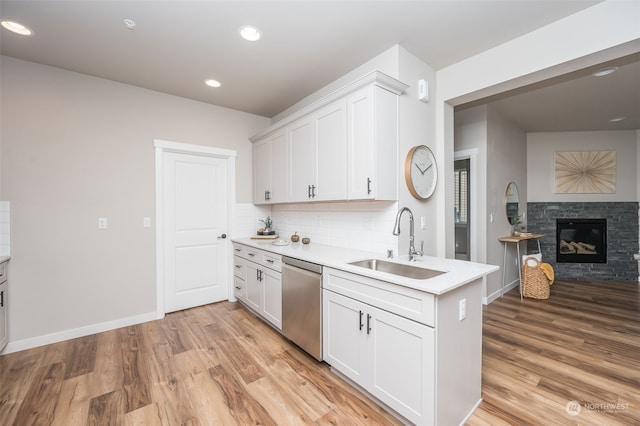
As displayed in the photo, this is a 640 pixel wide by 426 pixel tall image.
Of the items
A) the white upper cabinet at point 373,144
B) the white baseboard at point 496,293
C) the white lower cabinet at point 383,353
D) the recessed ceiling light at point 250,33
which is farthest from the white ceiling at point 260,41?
the white baseboard at point 496,293

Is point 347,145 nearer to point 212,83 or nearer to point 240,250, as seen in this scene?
point 212,83

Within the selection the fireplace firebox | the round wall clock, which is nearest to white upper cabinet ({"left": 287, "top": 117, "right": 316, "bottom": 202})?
the round wall clock

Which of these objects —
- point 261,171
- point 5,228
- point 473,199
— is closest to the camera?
point 5,228

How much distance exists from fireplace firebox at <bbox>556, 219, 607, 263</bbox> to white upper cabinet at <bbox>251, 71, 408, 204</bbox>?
197 inches

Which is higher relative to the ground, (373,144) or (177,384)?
(373,144)

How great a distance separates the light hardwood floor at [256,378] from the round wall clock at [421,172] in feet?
5.20

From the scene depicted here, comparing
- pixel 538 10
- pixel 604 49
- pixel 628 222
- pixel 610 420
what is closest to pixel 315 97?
pixel 538 10

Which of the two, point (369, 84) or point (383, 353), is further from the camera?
point (369, 84)

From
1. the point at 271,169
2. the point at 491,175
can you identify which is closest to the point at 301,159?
the point at 271,169

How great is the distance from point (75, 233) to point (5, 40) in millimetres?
1758

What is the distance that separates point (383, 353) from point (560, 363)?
1778 mm

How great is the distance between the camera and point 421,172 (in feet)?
8.75

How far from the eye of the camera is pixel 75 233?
2.90 meters

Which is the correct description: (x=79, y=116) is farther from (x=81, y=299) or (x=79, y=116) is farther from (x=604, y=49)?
(x=604, y=49)
